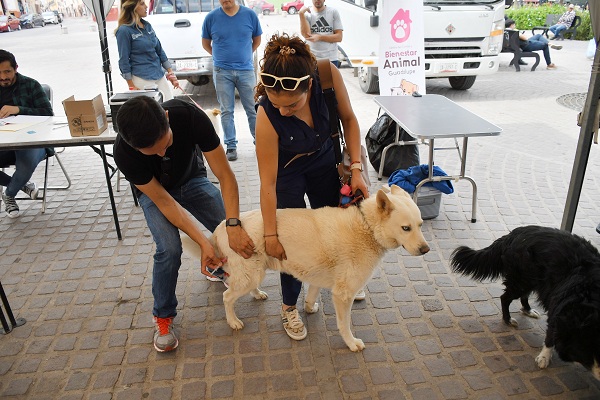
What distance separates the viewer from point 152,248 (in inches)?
164

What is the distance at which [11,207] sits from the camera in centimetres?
482

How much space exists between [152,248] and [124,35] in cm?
319

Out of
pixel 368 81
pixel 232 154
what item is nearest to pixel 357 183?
pixel 232 154

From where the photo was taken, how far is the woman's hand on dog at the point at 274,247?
2537mm

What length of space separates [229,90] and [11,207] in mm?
3061

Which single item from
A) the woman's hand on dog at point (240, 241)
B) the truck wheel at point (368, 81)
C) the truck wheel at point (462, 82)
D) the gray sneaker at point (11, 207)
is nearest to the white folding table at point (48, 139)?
the gray sneaker at point (11, 207)

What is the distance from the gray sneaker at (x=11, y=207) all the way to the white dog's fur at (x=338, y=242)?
3405mm

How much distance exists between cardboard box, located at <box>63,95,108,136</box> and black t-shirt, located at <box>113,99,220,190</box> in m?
1.57

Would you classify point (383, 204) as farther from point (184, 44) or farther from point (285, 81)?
point (184, 44)

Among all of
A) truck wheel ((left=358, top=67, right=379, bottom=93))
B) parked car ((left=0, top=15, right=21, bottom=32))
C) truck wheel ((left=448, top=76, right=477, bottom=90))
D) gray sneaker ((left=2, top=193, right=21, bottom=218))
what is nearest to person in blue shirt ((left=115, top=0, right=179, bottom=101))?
gray sneaker ((left=2, top=193, right=21, bottom=218))

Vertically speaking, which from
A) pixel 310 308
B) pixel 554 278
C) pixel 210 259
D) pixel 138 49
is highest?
pixel 138 49

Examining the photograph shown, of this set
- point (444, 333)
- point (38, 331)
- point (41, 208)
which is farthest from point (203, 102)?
point (444, 333)

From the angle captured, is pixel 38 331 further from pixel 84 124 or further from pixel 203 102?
pixel 203 102

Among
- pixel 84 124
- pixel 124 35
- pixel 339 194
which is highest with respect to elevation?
pixel 124 35
